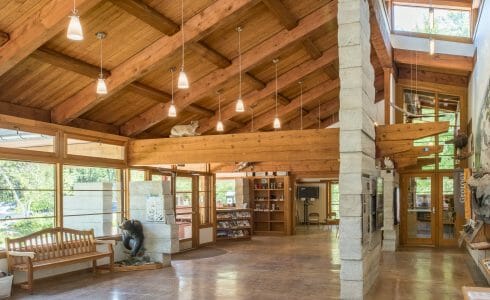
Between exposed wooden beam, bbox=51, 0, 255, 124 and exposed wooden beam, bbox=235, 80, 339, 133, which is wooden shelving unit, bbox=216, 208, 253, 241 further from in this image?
exposed wooden beam, bbox=51, 0, 255, 124

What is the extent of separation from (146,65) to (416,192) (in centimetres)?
884

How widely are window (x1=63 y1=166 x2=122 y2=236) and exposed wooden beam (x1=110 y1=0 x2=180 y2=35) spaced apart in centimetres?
339

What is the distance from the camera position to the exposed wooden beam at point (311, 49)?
9481mm

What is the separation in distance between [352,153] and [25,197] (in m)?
5.36

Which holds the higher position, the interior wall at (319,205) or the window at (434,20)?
the window at (434,20)

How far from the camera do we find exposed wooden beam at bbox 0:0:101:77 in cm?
554

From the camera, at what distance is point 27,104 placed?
783 cm

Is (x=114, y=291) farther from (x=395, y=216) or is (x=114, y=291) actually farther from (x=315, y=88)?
(x=315, y=88)

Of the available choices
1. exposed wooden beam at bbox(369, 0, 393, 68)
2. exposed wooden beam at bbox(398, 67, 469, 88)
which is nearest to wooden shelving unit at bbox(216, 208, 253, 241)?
exposed wooden beam at bbox(398, 67, 469, 88)

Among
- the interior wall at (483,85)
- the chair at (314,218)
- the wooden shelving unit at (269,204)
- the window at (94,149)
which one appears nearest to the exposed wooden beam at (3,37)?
the window at (94,149)

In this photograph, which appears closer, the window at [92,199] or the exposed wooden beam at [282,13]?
the exposed wooden beam at [282,13]

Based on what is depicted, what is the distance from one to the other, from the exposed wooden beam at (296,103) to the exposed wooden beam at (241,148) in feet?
14.1

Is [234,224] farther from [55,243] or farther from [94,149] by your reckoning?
[55,243]

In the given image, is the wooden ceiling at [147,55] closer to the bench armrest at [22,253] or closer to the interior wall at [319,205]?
the bench armrest at [22,253]
